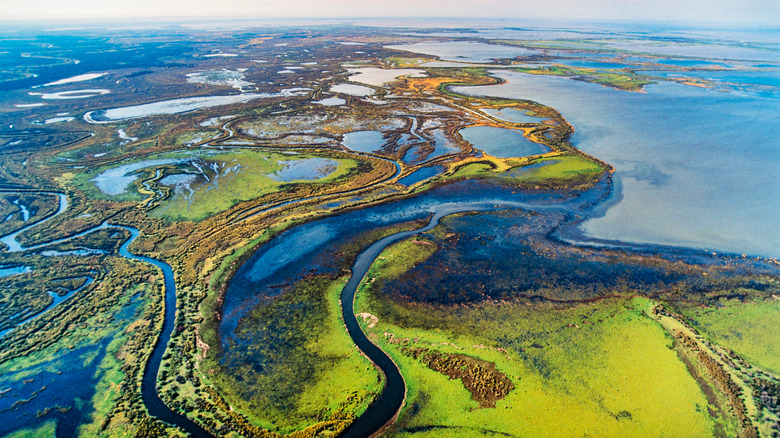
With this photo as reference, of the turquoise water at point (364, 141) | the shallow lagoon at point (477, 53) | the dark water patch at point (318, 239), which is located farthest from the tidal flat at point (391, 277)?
the shallow lagoon at point (477, 53)

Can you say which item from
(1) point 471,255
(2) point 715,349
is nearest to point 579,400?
(2) point 715,349

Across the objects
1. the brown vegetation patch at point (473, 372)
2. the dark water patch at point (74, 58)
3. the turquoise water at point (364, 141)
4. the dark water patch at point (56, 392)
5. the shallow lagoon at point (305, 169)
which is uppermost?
the dark water patch at point (74, 58)

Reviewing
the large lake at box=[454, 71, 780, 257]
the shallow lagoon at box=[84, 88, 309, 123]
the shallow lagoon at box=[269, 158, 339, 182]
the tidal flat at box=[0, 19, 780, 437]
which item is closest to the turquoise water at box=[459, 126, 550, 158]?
the tidal flat at box=[0, 19, 780, 437]

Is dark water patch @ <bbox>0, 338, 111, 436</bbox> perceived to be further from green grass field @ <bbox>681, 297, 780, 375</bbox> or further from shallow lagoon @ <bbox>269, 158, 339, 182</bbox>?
green grass field @ <bbox>681, 297, 780, 375</bbox>

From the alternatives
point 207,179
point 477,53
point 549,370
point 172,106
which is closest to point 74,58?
point 172,106

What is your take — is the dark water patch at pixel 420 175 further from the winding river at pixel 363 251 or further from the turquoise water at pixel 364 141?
the turquoise water at pixel 364 141
